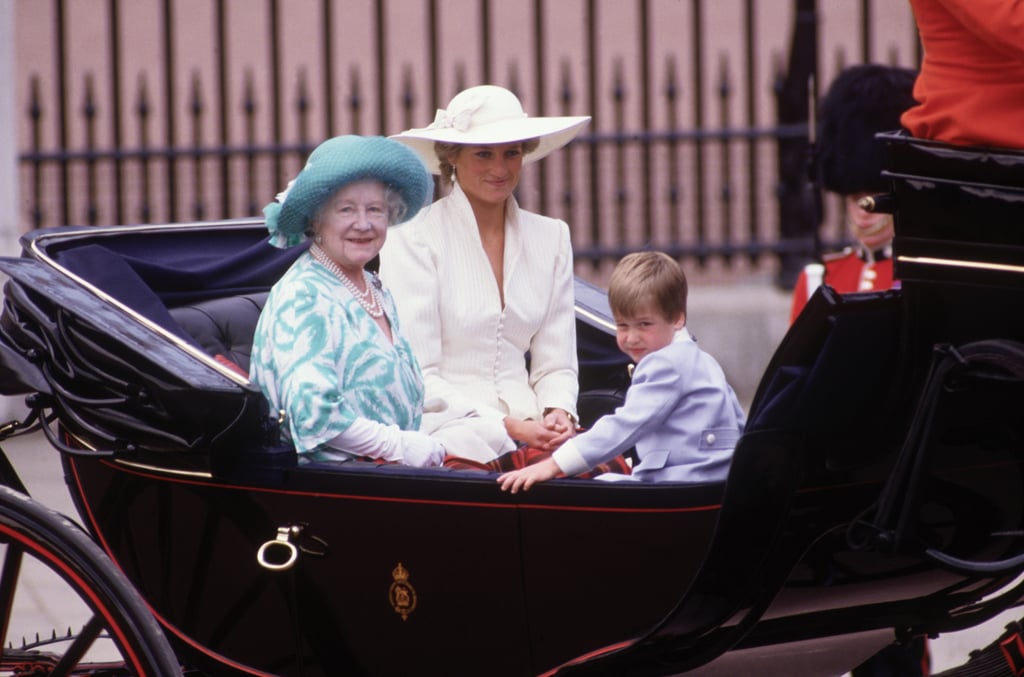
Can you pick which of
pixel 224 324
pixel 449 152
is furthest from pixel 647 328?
pixel 224 324

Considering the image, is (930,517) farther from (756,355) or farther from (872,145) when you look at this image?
(756,355)

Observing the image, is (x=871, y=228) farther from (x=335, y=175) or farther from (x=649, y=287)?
(x=335, y=175)

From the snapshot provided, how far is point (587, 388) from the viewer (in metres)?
3.82

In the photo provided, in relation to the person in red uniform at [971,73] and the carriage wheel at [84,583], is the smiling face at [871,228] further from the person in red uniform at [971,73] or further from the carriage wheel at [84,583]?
the carriage wheel at [84,583]

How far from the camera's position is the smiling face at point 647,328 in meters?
2.82

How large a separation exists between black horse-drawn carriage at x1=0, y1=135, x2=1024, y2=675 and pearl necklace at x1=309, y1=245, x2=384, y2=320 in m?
0.30

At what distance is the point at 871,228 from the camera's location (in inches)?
154

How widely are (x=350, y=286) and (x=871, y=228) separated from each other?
4.58ft

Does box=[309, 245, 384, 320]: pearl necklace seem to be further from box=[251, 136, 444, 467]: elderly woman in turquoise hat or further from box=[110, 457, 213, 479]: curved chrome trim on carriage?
box=[110, 457, 213, 479]: curved chrome trim on carriage

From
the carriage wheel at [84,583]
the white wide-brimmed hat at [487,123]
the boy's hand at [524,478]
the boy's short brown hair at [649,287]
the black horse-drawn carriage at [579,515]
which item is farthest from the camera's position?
the white wide-brimmed hat at [487,123]

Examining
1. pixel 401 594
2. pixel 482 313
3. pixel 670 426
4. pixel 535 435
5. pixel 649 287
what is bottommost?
pixel 401 594

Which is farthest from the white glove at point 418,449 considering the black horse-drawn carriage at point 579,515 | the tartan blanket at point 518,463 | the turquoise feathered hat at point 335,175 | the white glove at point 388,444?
the turquoise feathered hat at point 335,175

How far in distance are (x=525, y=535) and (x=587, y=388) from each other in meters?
1.24

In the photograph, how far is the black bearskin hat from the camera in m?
4.10
